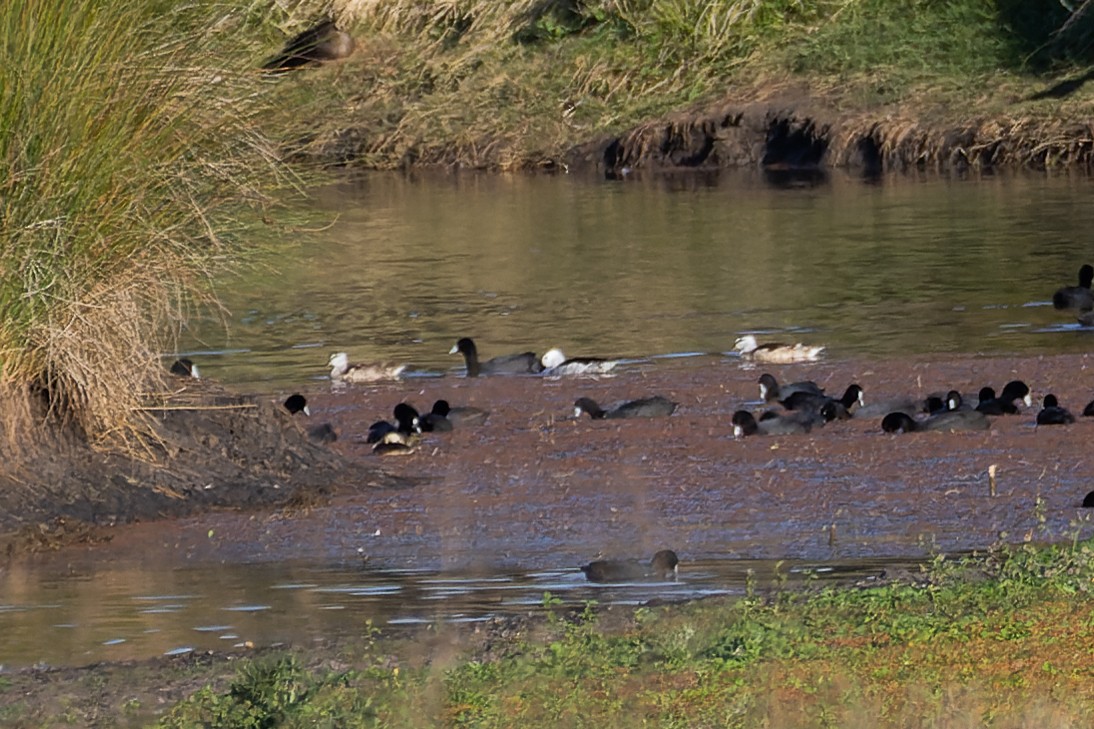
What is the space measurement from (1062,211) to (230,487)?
16.9m

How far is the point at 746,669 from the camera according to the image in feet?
22.6

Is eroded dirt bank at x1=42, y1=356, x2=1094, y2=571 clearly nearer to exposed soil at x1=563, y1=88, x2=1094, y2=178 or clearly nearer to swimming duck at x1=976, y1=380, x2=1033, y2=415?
swimming duck at x1=976, y1=380, x2=1033, y2=415

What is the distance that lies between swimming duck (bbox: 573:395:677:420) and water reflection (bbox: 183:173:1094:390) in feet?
6.80

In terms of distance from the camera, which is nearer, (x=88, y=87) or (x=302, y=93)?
(x=88, y=87)

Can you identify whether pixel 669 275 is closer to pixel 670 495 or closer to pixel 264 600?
pixel 670 495

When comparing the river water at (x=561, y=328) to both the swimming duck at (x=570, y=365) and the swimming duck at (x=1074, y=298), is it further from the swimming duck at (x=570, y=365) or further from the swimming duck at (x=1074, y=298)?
the swimming duck at (x=570, y=365)

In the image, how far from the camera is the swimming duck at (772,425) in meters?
12.3

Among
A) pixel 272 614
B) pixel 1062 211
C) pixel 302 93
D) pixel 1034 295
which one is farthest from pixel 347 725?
pixel 1062 211

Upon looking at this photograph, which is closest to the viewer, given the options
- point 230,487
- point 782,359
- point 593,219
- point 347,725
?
point 347,725

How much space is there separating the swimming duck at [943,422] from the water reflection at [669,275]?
3.48m

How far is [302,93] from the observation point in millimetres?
11617

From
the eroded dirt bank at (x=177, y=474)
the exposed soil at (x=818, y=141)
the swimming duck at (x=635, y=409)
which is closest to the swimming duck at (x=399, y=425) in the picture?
the eroded dirt bank at (x=177, y=474)

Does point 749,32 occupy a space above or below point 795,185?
above

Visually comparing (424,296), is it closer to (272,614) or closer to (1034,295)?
(1034,295)
